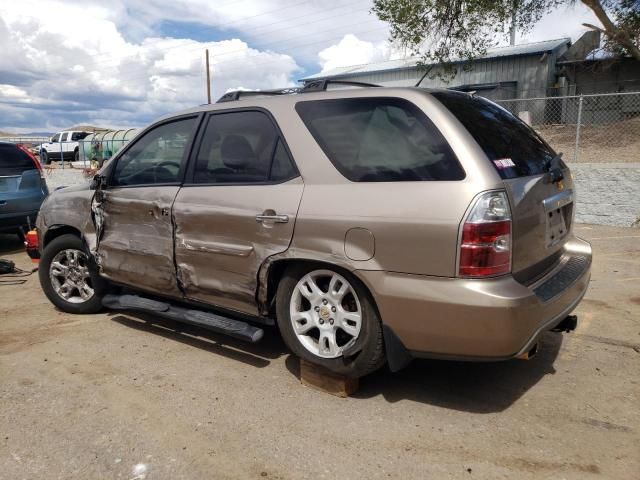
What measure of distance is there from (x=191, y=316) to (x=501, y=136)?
243 centimetres

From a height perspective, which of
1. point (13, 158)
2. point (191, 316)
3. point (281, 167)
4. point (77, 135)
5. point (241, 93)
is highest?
point (241, 93)

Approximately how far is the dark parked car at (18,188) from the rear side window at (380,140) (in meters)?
6.31

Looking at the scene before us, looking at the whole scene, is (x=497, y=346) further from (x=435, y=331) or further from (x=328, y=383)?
(x=328, y=383)

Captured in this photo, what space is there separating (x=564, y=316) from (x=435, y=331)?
3.01 feet

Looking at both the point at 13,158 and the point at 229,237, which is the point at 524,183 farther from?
the point at 13,158

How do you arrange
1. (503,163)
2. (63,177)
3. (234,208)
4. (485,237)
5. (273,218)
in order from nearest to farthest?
(485,237) → (503,163) → (273,218) → (234,208) → (63,177)

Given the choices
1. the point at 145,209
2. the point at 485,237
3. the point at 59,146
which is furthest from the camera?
the point at 59,146

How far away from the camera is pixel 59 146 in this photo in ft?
118

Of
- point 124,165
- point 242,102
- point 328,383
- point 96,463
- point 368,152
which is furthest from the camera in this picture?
point 124,165

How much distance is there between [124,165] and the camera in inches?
175

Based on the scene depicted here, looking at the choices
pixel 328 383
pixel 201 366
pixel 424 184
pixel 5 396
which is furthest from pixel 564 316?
pixel 5 396

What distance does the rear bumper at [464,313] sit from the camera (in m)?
2.67

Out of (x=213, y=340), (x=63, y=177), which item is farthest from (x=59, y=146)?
(x=213, y=340)

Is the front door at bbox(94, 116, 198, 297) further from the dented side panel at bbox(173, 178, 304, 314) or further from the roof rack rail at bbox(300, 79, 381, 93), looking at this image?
the roof rack rail at bbox(300, 79, 381, 93)
